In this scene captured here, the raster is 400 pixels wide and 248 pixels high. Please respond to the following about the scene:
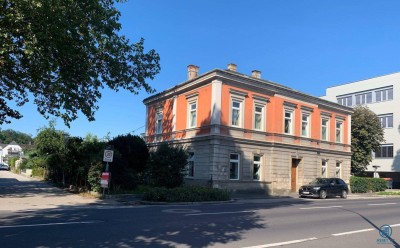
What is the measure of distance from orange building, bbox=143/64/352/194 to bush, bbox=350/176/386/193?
49.2 inches

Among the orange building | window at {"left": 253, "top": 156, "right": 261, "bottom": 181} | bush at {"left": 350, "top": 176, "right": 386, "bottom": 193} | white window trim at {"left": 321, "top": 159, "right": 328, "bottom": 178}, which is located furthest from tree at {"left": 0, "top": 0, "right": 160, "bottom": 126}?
bush at {"left": 350, "top": 176, "right": 386, "bottom": 193}

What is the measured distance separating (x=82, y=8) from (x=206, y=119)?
13.0 meters

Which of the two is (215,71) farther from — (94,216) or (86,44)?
(94,216)

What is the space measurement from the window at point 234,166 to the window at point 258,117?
3113mm

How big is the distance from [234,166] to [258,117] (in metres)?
4.58

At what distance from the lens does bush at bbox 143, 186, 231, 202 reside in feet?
63.3

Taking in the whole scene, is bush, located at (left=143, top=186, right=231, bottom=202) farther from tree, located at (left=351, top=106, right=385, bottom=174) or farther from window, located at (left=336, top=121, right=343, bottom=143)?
tree, located at (left=351, top=106, right=385, bottom=174)

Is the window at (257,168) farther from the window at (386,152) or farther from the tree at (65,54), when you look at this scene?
the window at (386,152)

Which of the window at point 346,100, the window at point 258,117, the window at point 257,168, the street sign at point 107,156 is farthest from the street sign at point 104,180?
the window at point 346,100

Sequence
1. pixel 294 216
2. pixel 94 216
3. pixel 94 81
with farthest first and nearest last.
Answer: pixel 94 81, pixel 294 216, pixel 94 216

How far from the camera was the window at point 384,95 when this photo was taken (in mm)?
54334

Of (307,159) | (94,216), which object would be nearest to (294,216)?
(94,216)

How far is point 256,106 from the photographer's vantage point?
28234 mm

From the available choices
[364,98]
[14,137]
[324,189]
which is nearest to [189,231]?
[324,189]
